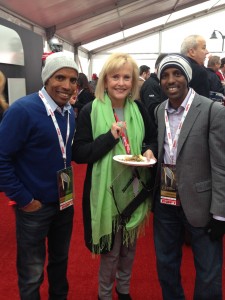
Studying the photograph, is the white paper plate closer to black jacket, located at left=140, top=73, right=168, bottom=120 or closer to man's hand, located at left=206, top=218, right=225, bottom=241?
man's hand, located at left=206, top=218, right=225, bottom=241

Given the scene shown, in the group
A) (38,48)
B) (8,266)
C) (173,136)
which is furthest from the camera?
(38,48)

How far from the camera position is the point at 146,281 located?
7.48ft

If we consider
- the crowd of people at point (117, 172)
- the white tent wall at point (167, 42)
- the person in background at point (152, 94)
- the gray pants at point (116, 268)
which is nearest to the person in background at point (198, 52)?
the person in background at point (152, 94)

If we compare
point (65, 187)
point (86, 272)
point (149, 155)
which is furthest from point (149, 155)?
point (86, 272)

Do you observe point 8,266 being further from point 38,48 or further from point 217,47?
point 217,47

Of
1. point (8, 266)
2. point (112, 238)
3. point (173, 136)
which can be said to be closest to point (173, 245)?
point (112, 238)

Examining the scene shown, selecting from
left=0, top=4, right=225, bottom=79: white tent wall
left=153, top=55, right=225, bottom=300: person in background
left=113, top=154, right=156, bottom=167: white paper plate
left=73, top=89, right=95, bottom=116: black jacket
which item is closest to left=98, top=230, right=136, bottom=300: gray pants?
left=153, top=55, right=225, bottom=300: person in background

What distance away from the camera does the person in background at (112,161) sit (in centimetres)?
169

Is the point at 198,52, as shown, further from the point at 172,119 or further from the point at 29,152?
the point at 29,152

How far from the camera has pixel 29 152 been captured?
1.50 meters

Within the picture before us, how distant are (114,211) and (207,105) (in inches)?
29.4

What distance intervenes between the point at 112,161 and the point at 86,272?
1096 millimetres

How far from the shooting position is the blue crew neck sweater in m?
1.43

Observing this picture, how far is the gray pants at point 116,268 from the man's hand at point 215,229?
1.75ft
